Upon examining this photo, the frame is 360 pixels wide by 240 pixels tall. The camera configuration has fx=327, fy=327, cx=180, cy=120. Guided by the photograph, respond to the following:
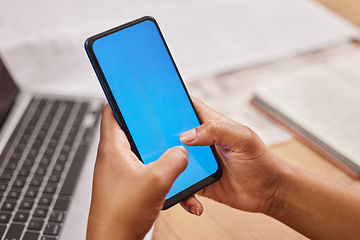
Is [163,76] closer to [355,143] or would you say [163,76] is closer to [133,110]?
[133,110]

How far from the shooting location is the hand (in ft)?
1.13

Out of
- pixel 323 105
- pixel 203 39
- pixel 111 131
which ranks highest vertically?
pixel 111 131

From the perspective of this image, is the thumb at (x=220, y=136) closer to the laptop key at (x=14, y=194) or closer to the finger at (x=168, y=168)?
the finger at (x=168, y=168)

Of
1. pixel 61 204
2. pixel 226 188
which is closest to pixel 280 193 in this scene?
pixel 226 188

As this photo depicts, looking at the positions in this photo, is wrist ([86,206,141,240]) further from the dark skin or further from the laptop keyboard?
the laptop keyboard

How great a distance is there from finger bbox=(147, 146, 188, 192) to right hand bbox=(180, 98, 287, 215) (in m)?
0.05

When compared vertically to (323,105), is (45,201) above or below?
above

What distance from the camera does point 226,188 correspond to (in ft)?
1.61

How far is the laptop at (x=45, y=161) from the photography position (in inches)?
17.4

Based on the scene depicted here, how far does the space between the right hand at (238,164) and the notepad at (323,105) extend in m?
0.16

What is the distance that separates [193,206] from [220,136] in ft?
0.34

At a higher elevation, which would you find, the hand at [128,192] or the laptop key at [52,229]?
the hand at [128,192]

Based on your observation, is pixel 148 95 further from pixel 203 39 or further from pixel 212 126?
pixel 203 39

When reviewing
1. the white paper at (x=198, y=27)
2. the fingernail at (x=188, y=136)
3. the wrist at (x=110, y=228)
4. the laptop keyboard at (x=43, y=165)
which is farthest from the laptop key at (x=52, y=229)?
the white paper at (x=198, y=27)
